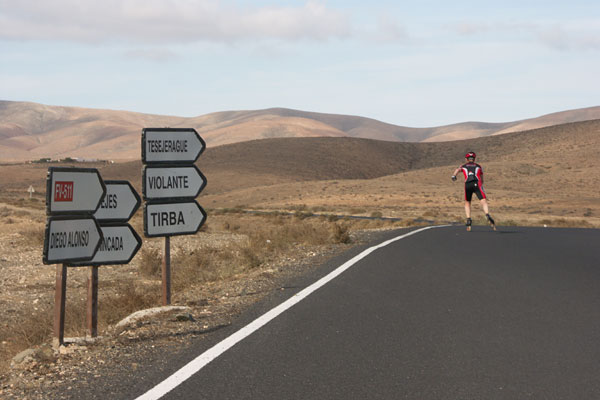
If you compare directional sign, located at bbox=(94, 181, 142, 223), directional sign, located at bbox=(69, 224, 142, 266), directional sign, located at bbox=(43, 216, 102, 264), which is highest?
directional sign, located at bbox=(94, 181, 142, 223)

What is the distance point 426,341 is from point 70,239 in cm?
351

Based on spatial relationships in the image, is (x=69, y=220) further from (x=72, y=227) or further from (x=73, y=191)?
(x=73, y=191)

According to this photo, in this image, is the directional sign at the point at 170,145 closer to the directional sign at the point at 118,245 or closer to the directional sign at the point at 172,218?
the directional sign at the point at 172,218

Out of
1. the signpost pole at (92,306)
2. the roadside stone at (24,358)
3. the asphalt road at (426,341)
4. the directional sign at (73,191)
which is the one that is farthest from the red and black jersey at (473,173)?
the roadside stone at (24,358)

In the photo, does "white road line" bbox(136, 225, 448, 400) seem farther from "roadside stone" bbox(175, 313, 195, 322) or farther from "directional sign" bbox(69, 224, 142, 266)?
"directional sign" bbox(69, 224, 142, 266)

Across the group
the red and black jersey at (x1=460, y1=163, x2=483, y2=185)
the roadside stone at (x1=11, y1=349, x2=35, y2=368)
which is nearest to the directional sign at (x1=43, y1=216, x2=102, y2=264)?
the roadside stone at (x1=11, y1=349, x2=35, y2=368)

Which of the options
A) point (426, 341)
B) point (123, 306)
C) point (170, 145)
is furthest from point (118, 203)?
point (426, 341)

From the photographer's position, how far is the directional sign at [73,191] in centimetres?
652

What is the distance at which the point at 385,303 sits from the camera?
8812mm

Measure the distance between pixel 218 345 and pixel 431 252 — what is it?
845 cm

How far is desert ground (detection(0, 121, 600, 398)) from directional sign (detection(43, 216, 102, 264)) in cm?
93

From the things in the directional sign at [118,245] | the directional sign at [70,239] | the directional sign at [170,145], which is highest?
the directional sign at [170,145]

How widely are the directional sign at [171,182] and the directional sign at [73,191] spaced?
5.76ft

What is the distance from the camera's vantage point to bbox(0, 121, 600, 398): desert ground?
882cm
